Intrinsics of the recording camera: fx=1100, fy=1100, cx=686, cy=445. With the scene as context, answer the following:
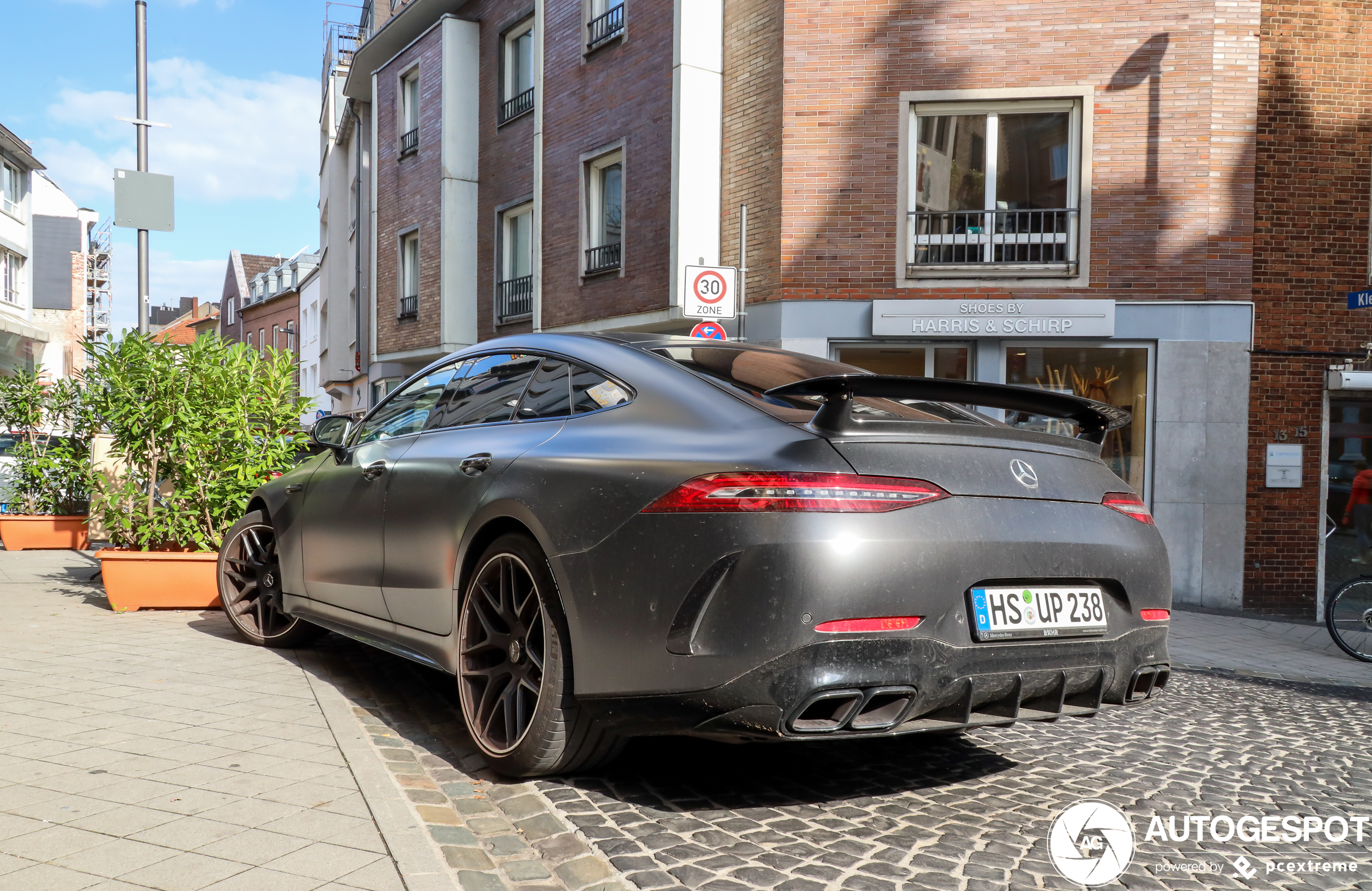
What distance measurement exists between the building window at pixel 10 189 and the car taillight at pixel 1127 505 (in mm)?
52535

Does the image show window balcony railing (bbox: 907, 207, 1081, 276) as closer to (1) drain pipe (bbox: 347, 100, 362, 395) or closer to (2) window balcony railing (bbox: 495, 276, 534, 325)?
(2) window balcony railing (bbox: 495, 276, 534, 325)

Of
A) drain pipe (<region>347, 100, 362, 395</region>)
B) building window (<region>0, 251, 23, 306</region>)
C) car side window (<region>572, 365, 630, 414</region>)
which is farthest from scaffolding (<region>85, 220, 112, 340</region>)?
car side window (<region>572, 365, 630, 414</region>)

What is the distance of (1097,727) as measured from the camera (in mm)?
5145

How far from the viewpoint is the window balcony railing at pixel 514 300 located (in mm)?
20047

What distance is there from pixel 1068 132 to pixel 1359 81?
3.33 metres

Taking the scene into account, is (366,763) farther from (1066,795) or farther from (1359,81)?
(1359,81)

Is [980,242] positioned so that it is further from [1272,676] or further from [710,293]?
[1272,676]

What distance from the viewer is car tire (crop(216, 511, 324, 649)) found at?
6.20 meters

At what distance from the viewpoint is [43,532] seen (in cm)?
1262

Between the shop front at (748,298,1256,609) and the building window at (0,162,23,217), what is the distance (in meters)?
45.0

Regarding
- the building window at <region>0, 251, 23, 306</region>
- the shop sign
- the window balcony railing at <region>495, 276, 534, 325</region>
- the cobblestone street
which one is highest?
the building window at <region>0, 251, 23, 306</region>

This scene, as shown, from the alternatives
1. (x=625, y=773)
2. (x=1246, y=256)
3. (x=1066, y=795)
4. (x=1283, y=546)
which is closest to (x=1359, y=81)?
(x=1246, y=256)

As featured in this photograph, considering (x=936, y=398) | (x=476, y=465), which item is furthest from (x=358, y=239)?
(x=936, y=398)

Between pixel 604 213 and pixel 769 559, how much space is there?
49.9 ft
